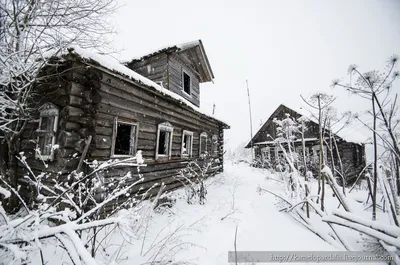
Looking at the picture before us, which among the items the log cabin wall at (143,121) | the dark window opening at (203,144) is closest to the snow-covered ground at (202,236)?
the log cabin wall at (143,121)

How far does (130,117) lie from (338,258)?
513 cm

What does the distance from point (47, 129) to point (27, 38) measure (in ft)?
6.48

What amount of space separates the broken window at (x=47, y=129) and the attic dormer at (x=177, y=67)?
179 inches

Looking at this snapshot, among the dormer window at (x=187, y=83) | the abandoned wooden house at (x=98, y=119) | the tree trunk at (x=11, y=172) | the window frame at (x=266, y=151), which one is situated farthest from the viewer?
the window frame at (x=266, y=151)

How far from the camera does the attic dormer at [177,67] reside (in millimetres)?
8219

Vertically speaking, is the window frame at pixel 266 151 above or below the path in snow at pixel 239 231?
above

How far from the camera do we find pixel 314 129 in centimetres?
1451

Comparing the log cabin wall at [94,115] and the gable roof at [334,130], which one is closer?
the log cabin wall at [94,115]

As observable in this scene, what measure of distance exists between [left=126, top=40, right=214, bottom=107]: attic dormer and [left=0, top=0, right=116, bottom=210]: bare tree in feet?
10.7

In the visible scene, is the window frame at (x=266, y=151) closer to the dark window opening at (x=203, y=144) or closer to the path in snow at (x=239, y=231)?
the dark window opening at (x=203, y=144)

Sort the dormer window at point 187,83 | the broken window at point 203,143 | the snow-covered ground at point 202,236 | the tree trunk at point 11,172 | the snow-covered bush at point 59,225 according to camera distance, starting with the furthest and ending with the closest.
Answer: the dormer window at point 187,83
the broken window at point 203,143
the tree trunk at point 11,172
the snow-covered ground at point 202,236
the snow-covered bush at point 59,225

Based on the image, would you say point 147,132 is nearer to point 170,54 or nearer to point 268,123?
point 170,54

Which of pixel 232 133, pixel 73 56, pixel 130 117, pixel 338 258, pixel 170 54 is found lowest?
pixel 338 258

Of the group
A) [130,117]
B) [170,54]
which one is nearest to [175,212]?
[130,117]
